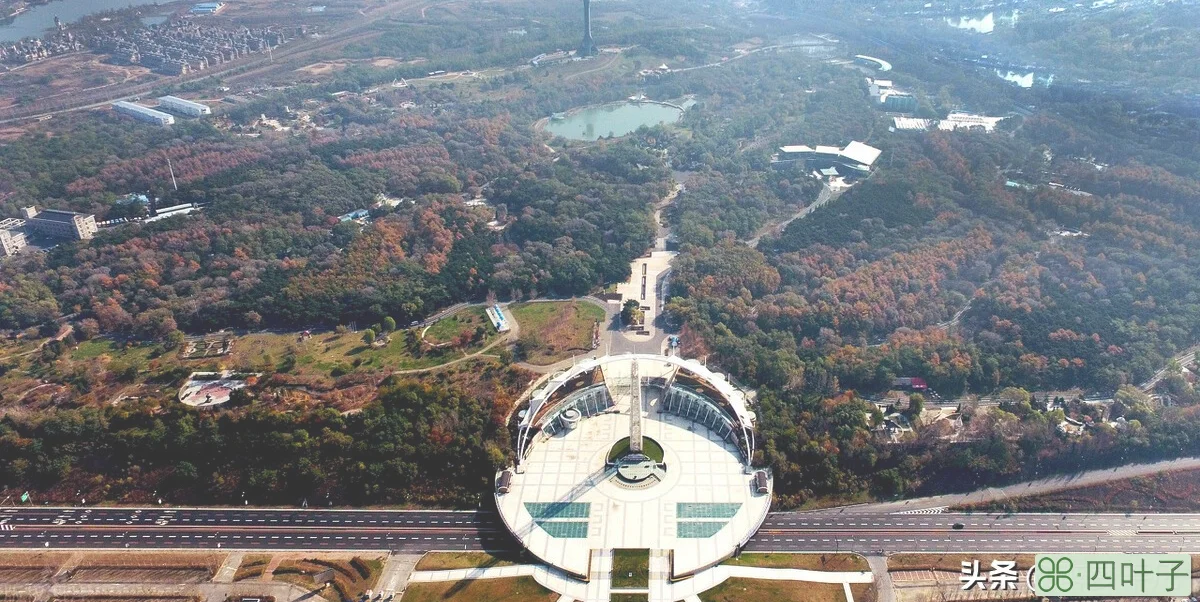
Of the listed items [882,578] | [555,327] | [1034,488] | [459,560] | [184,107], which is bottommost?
[1034,488]

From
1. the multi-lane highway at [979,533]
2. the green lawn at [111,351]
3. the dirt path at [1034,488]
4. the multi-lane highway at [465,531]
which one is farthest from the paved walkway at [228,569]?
the dirt path at [1034,488]

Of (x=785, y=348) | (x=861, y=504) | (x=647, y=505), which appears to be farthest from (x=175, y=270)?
(x=861, y=504)

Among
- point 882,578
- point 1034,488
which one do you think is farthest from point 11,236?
point 1034,488

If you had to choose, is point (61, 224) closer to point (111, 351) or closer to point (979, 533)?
point (111, 351)

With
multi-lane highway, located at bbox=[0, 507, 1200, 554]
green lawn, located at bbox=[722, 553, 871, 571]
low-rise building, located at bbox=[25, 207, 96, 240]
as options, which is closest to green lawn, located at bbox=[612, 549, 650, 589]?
green lawn, located at bbox=[722, 553, 871, 571]

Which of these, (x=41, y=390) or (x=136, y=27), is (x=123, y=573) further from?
(x=136, y=27)

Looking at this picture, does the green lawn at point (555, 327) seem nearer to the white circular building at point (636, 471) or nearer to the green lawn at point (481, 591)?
the white circular building at point (636, 471)
